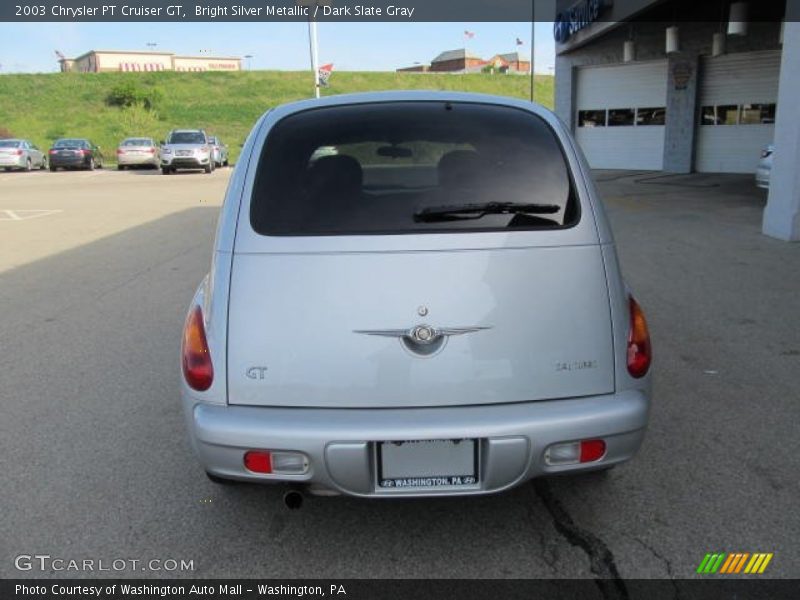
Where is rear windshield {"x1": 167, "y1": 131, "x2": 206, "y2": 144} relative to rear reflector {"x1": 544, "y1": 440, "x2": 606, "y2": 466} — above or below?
above

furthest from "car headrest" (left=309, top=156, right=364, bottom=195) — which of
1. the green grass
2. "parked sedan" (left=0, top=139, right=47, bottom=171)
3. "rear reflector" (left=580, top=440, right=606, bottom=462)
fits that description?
the green grass

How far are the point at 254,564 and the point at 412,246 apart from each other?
1.34m

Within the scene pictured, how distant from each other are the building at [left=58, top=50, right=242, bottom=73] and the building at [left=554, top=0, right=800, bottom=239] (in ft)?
317

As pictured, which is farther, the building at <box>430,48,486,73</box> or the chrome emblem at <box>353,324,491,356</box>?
the building at <box>430,48,486,73</box>

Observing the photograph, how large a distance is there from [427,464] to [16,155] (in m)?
34.5

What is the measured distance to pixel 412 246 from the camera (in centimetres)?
260

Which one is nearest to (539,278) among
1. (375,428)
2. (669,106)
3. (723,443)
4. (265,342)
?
(375,428)

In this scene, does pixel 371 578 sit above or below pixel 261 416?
below

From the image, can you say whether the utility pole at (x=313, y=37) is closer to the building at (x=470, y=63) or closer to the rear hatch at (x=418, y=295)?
the rear hatch at (x=418, y=295)

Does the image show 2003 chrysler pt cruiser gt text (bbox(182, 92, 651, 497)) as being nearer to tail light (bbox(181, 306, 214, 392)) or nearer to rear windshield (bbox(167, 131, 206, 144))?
tail light (bbox(181, 306, 214, 392))

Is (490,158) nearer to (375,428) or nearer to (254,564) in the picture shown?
(375,428)

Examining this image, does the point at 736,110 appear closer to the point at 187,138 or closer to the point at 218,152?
the point at 187,138

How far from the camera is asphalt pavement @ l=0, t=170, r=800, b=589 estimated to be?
9.04 feet

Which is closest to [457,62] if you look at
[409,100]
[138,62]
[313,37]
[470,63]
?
[470,63]
